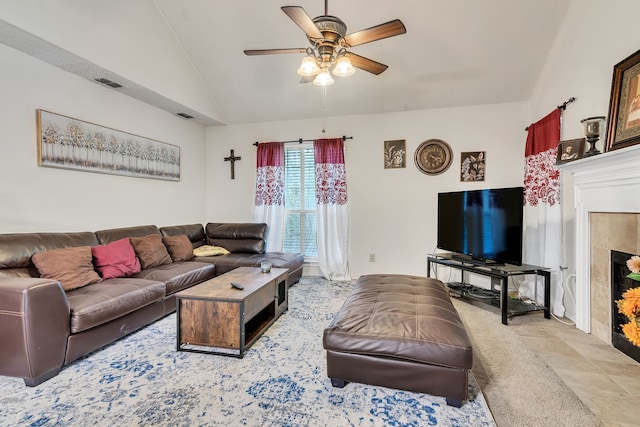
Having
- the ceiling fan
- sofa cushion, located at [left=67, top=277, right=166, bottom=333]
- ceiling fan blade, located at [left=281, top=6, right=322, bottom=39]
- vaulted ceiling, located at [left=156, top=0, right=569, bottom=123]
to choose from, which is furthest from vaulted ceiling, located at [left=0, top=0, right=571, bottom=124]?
sofa cushion, located at [left=67, top=277, right=166, bottom=333]

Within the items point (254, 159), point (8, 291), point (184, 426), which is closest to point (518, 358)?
point (184, 426)

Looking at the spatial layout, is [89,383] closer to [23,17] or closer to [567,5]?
[23,17]

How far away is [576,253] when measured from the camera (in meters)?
2.79

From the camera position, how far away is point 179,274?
3.12 m

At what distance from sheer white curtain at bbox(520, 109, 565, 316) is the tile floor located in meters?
0.56

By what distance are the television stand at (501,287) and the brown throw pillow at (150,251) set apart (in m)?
3.24

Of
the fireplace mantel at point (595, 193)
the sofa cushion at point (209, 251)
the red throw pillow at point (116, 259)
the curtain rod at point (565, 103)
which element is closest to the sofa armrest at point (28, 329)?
the red throw pillow at point (116, 259)

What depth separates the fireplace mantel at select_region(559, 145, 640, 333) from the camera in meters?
2.13

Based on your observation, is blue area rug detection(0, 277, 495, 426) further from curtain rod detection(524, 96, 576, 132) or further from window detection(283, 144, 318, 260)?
curtain rod detection(524, 96, 576, 132)

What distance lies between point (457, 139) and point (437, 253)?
1612 mm

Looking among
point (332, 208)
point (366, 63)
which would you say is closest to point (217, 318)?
point (366, 63)

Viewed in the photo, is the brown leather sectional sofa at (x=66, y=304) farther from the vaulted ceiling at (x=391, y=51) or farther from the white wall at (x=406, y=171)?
the vaulted ceiling at (x=391, y=51)

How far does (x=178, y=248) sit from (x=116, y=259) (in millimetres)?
876

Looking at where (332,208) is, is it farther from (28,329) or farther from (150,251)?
(28,329)
